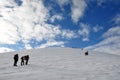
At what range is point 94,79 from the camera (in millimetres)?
14734

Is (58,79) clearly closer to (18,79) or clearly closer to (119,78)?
(18,79)

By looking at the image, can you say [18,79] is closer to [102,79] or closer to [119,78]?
[102,79]

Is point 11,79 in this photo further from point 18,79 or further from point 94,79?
point 94,79

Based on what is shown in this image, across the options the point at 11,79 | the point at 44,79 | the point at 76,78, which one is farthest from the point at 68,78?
the point at 11,79

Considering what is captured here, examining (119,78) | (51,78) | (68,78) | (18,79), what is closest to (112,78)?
(119,78)

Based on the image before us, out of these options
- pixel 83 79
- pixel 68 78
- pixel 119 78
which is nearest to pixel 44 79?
pixel 68 78

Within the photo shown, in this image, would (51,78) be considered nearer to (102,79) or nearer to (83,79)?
(83,79)

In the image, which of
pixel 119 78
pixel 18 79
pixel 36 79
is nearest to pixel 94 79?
pixel 119 78

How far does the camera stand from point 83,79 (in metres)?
14.8

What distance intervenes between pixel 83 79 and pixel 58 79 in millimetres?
1620

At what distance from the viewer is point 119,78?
15.0m

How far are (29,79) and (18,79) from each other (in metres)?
0.75

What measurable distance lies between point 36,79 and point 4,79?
84.6 inches

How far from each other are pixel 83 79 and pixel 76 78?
22.9 inches
